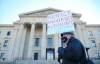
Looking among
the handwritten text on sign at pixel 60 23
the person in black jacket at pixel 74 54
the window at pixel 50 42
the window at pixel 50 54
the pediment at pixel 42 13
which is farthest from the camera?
the pediment at pixel 42 13

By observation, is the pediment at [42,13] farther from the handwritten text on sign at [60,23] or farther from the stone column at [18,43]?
the handwritten text on sign at [60,23]

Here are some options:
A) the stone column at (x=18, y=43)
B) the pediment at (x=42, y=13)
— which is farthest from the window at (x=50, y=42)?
the stone column at (x=18, y=43)

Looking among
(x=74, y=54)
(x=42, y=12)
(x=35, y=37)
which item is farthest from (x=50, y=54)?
(x=74, y=54)

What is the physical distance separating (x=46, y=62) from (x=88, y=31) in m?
17.5

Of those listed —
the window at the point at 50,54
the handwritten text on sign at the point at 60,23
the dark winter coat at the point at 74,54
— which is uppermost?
the handwritten text on sign at the point at 60,23

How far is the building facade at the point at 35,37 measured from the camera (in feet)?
98.8

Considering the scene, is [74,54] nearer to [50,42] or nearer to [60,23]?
[60,23]

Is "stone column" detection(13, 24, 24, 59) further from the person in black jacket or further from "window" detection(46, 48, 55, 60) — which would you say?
the person in black jacket

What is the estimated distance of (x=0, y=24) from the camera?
3459 centimetres

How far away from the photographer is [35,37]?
33.2m

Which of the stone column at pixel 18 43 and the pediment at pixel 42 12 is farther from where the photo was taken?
the pediment at pixel 42 12

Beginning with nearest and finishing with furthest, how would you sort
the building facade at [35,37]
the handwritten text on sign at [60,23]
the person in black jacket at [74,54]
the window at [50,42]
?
the person in black jacket at [74,54]
the handwritten text on sign at [60,23]
the building facade at [35,37]
the window at [50,42]

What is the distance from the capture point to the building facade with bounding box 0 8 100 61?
30.1 metres

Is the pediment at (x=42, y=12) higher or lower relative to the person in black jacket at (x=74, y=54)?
higher
